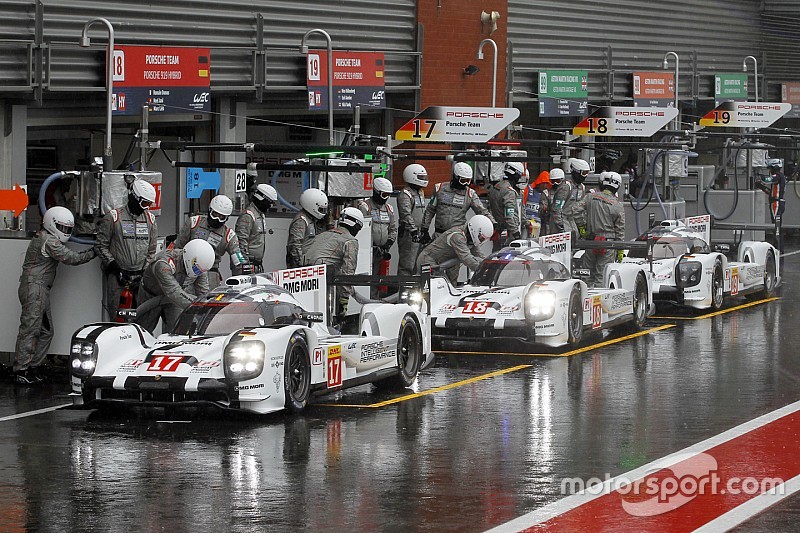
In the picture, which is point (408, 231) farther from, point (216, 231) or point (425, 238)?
point (216, 231)

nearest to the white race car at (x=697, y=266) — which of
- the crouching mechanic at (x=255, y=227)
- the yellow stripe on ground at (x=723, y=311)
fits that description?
the yellow stripe on ground at (x=723, y=311)

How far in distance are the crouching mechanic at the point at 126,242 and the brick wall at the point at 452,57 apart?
12132 millimetres

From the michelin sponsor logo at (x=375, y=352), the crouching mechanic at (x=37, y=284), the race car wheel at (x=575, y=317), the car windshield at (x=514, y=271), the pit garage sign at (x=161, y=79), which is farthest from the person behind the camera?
the pit garage sign at (x=161, y=79)

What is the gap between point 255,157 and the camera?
27578 mm

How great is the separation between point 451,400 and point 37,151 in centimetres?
1069

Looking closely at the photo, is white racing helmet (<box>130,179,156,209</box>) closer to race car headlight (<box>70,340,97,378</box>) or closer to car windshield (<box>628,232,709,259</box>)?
race car headlight (<box>70,340,97,378</box>)

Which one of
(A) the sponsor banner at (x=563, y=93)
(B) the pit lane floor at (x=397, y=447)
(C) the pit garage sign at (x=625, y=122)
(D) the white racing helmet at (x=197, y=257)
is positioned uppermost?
(A) the sponsor banner at (x=563, y=93)

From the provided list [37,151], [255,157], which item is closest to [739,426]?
[37,151]

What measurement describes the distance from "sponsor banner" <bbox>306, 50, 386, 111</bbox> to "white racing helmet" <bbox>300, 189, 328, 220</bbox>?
478 centimetres

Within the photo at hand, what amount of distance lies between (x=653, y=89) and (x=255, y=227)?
61.5ft

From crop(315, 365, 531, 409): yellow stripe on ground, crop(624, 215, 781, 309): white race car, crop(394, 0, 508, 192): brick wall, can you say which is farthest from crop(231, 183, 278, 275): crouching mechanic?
crop(394, 0, 508, 192): brick wall

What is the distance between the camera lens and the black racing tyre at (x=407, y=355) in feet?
49.9

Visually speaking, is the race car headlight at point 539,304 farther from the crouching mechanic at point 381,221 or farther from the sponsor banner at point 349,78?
the sponsor banner at point 349,78

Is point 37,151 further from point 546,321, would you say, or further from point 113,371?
point 113,371
